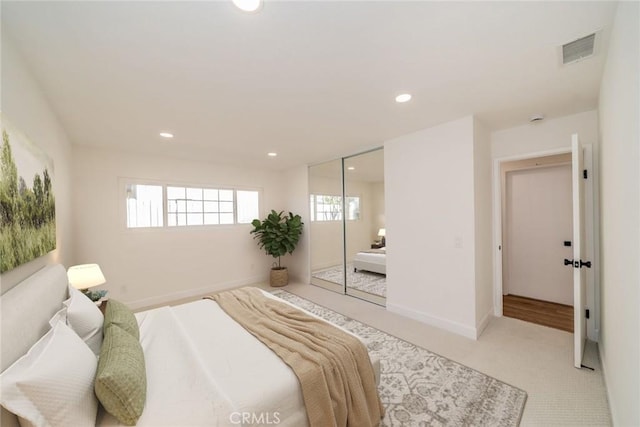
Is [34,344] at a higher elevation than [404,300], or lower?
higher

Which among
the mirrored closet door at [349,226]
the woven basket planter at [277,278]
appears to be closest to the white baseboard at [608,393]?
the mirrored closet door at [349,226]

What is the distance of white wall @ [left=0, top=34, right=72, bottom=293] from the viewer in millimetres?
1363

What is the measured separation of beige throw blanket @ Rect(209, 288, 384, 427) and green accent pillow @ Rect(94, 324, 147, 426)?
28.3 inches

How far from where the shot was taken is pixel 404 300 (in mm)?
3418

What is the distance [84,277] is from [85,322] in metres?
1.19

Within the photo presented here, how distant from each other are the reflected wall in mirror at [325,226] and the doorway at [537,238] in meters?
2.77

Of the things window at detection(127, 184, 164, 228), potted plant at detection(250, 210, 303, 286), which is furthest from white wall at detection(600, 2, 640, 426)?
window at detection(127, 184, 164, 228)

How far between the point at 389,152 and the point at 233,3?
8.95 feet

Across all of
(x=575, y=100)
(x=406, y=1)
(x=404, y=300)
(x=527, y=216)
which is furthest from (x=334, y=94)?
(x=527, y=216)

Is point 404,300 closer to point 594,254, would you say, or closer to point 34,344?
point 594,254

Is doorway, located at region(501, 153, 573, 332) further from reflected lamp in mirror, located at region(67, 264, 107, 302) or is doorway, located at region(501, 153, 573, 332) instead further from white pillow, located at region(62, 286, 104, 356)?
reflected lamp in mirror, located at region(67, 264, 107, 302)

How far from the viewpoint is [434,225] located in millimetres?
3074

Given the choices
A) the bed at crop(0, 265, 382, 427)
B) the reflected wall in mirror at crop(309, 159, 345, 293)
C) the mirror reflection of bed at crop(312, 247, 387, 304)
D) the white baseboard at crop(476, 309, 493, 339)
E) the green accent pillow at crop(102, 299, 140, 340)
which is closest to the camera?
the bed at crop(0, 265, 382, 427)

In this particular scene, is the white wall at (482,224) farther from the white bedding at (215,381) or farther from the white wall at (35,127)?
the white wall at (35,127)
